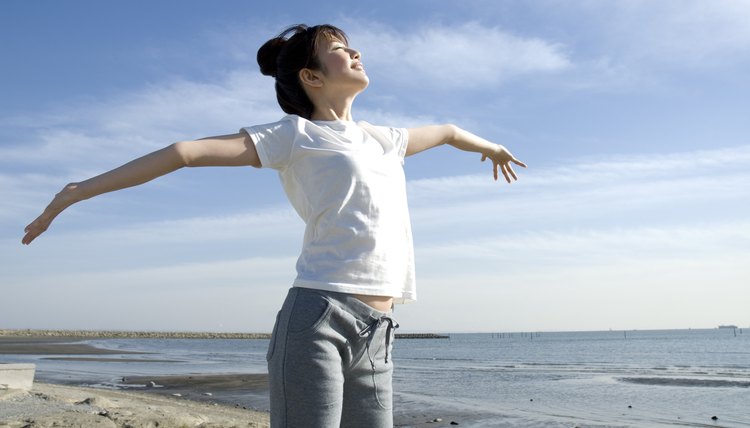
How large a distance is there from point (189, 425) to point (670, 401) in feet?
45.7

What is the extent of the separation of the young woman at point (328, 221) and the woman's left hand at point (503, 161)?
66 centimetres

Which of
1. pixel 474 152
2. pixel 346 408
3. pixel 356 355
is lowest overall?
pixel 346 408

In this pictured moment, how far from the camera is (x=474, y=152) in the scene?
2.94 metres

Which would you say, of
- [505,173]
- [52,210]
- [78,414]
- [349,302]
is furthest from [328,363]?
[78,414]

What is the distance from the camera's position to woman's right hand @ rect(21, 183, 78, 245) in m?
1.92

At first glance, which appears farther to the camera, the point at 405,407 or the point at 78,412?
the point at 405,407

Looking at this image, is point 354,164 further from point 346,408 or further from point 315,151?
point 346,408

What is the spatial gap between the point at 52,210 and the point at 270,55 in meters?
0.96

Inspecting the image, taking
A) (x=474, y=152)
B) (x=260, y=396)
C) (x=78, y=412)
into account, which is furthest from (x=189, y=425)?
(x=260, y=396)

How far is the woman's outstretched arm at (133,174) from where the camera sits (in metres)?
1.93

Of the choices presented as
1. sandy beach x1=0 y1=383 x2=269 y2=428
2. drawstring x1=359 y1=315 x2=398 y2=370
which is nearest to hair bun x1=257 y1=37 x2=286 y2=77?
drawstring x1=359 y1=315 x2=398 y2=370

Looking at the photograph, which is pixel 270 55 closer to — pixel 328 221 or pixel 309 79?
pixel 309 79

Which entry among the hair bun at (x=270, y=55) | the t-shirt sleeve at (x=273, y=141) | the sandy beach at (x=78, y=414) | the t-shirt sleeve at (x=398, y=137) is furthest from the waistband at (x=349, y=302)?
the sandy beach at (x=78, y=414)

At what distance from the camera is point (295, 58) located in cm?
242
